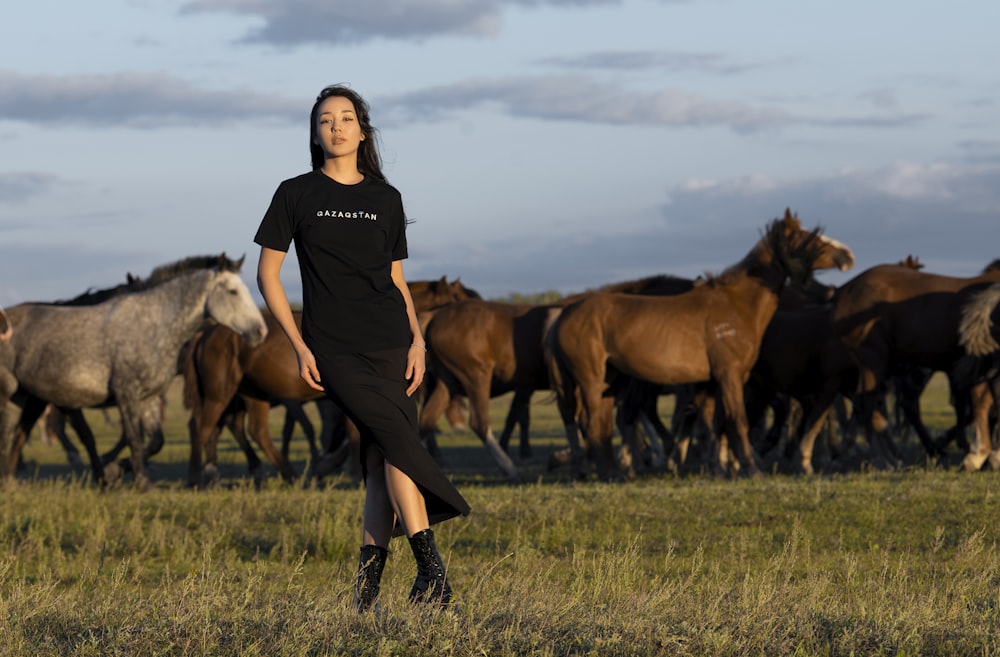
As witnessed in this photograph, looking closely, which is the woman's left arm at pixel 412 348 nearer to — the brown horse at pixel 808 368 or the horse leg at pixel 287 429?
the brown horse at pixel 808 368

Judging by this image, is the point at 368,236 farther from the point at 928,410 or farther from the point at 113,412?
the point at 113,412

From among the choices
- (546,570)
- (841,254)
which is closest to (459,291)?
(841,254)

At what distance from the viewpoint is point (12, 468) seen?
15.5 meters

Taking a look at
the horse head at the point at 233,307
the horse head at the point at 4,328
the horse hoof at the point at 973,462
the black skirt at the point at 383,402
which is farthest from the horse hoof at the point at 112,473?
the black skirt at the point at 383,402

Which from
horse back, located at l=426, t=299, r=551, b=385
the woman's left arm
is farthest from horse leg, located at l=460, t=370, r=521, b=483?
the woman's left arm

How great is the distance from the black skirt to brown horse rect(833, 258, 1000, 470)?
33.2 feet

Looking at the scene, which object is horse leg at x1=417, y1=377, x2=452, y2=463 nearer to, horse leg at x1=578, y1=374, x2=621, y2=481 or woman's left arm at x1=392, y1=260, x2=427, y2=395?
horse leg at x1=578, y1=374, x2=621, y2=481

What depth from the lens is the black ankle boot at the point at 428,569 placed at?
19.8ft

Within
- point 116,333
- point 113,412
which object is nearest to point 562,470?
point 116,333

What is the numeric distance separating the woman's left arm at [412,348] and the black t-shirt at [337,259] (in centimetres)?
9

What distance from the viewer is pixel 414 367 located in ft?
20.0

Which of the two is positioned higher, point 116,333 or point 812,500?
point 116,333

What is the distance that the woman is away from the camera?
596cm

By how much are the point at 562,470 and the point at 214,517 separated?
7.16 m
